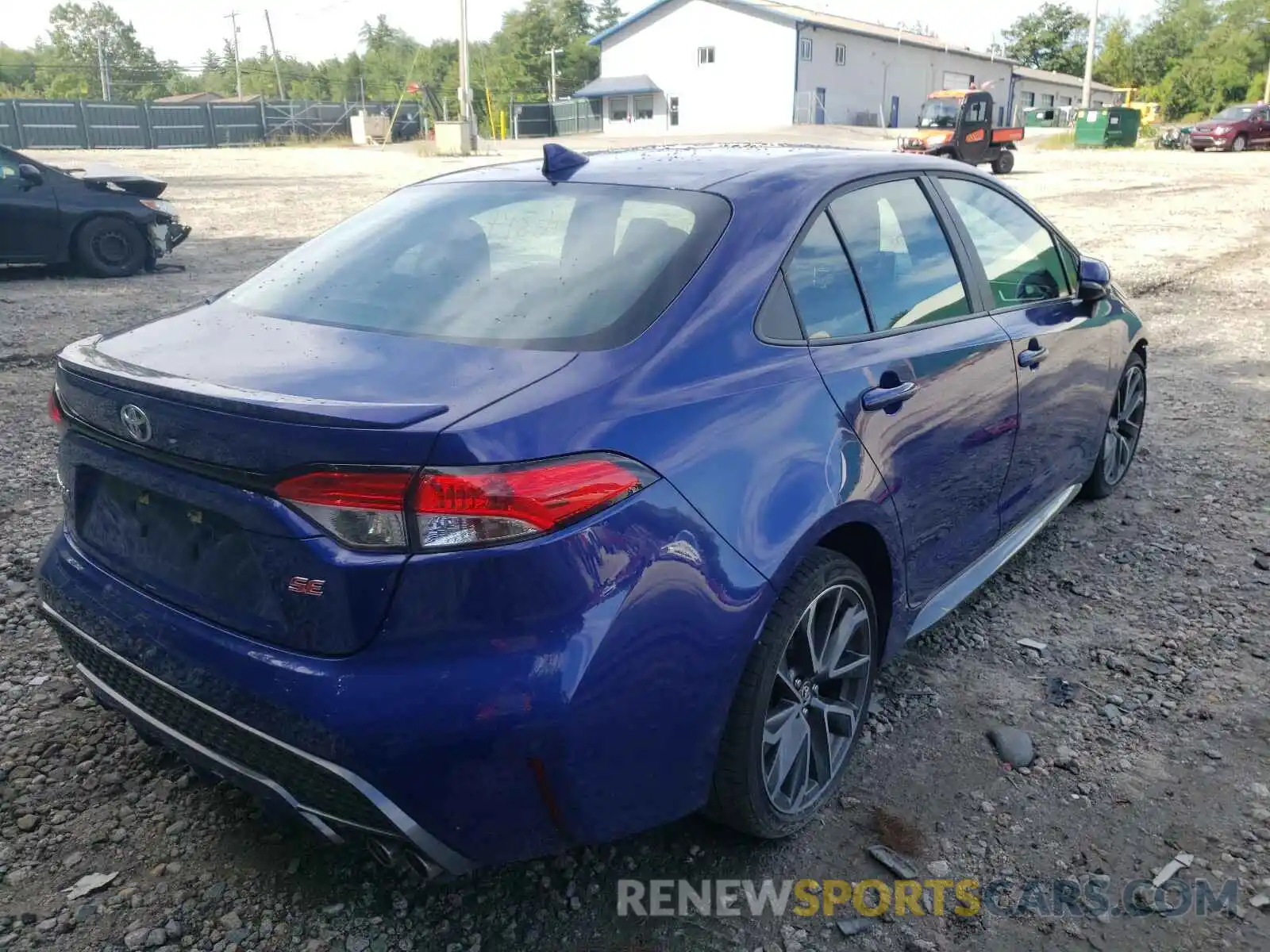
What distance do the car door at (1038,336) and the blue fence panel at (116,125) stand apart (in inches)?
1923

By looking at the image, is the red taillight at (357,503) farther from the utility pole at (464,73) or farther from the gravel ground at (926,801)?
the utility pole at (464,73)

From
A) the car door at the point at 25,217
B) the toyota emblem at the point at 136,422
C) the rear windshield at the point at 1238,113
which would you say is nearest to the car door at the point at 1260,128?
the rear windshield at the point at 1238,113

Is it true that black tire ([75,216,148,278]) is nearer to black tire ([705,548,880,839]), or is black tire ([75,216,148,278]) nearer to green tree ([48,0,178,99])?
black tire ([705,548,880,839])

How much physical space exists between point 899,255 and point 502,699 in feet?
6.37

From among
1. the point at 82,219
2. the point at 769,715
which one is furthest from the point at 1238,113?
the point at 769,715

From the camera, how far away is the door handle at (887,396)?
2.63 metres

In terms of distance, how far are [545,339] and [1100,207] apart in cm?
1938

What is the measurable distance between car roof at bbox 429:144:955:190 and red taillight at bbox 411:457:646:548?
117 cm

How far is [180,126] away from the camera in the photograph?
47.6 metres

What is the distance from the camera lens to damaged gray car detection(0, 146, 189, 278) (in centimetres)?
1075

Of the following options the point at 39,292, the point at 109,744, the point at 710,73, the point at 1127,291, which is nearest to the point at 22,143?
the point at 710,73

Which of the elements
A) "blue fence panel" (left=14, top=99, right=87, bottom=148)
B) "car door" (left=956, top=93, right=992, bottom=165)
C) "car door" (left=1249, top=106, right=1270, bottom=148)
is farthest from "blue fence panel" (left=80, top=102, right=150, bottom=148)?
"car door" (left=1249, top=106, right=1270, bottom=148)

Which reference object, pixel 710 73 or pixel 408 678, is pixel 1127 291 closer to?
pixel 408 678

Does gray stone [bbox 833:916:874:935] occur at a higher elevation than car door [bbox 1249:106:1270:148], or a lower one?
lower
